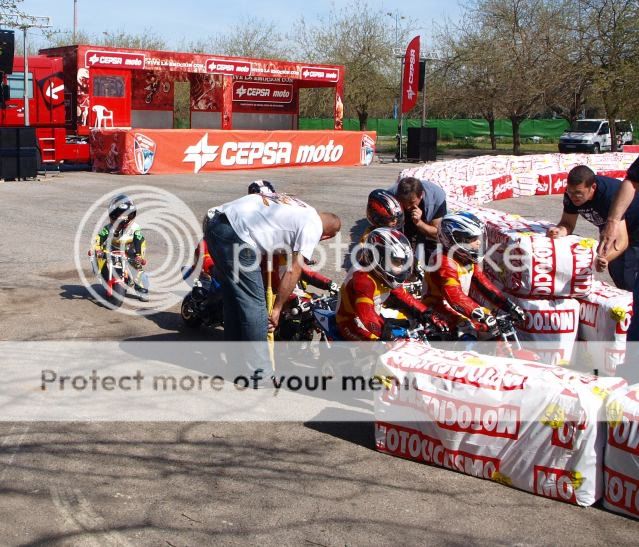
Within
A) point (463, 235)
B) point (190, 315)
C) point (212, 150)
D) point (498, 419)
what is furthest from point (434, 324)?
point (212, 150)

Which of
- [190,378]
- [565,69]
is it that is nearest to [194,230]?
[190,378]

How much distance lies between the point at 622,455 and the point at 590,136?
43.7 m

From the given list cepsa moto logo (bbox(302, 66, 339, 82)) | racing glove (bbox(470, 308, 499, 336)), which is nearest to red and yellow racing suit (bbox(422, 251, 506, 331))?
racing glove (bbox(470, 308, 499, 336))

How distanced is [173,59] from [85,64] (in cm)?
454

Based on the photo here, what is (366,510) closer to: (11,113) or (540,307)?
(540,307)

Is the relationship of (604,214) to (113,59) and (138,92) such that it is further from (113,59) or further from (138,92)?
(138,92)

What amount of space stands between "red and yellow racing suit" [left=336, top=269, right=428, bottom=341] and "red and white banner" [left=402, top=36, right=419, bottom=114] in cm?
3182

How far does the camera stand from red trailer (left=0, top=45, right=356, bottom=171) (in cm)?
2832

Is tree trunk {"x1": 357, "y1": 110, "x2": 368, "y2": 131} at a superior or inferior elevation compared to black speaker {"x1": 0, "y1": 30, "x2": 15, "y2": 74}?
superior

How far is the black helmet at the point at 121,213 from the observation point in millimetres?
9609

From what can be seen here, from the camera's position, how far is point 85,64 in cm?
2922

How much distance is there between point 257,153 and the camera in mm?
30875

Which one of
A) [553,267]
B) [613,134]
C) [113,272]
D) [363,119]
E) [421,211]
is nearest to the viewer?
[553,267]

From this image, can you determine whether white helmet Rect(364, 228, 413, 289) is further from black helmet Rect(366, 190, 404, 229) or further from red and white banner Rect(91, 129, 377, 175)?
red and white banner Rect(91, 129, 377, 175)
